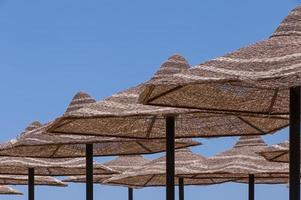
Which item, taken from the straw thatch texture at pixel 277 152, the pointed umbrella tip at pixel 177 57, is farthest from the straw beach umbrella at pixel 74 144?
the pointed umbrella tip at pixel 177 57

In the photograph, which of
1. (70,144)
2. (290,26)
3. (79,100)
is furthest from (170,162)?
(70,144)

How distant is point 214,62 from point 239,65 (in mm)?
214

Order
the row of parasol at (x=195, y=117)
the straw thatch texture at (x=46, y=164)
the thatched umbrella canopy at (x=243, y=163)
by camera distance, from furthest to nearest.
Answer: the straw thatch texture at (x=46, y=164), the thatched umbrella canopy at (x=243, y=163), the row of parasol at (x=195, y=117)

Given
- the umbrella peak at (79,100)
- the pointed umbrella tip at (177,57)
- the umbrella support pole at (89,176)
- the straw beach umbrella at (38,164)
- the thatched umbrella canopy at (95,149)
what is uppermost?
the pointed umbrella tip at (177,57)

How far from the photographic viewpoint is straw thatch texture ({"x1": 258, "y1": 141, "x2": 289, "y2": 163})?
40.0 feet

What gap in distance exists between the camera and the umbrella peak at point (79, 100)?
10.3 m

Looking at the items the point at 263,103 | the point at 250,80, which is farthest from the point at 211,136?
the point at 250,80

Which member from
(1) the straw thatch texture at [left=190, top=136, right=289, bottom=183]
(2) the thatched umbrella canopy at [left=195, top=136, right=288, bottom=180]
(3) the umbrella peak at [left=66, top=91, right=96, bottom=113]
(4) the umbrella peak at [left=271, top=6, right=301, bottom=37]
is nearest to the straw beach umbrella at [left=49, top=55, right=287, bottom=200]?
(3) the umbrella peak at [left=66, top=91, right=96, bottom=113]

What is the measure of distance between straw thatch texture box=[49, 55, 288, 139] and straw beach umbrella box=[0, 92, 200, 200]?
420mm

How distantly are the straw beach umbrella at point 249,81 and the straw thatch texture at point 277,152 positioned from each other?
4.10 m

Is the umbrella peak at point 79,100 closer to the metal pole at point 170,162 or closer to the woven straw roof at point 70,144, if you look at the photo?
the woven straw roof at point 70,144

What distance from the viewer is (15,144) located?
1040 centimetres

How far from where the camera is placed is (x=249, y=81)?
573cm

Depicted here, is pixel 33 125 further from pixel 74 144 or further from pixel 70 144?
pixel 70 144
